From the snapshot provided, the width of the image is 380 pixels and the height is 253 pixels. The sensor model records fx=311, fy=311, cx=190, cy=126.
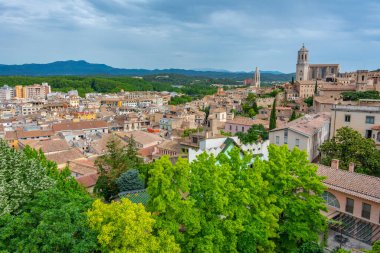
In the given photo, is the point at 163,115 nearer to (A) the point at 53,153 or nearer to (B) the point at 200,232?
(A) the point at 53,153

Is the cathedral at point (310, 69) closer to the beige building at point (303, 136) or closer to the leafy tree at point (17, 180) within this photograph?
the beige building at point (303, 136)

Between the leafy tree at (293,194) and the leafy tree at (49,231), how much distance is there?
32.4ft

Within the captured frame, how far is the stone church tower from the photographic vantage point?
131 metres

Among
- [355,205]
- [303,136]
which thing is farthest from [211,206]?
[303,136]

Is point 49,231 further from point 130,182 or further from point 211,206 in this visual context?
point 130,182

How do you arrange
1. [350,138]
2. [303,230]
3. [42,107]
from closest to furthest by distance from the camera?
[303,230]
[350,138]
[42,107]

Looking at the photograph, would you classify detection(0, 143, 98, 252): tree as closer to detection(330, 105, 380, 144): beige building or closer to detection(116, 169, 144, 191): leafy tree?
detection(116, 169, 144, 191): leafy tree

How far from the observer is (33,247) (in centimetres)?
1324

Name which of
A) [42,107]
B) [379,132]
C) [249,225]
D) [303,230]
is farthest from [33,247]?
[42,107]

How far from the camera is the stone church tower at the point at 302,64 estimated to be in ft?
431

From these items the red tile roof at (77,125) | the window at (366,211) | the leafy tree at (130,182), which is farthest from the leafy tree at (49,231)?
the red tile roof at (77,125)

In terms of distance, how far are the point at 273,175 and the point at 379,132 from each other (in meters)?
21.4

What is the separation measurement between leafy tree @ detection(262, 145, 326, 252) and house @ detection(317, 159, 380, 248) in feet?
7.71

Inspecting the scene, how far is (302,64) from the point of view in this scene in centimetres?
13150
